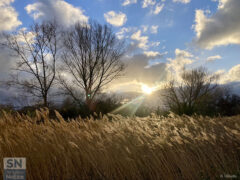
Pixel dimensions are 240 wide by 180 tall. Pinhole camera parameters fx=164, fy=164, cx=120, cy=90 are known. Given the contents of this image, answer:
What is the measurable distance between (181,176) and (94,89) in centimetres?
1585

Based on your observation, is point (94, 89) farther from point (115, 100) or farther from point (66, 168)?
point (66, 168)

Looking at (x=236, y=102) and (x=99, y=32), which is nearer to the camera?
(x=99, y=32)

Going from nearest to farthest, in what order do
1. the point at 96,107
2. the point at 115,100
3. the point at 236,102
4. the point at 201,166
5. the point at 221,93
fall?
the point at 201,166 → the point at 96,107 → the point at 115,100 → the point at 236,102 → the point at 221,93

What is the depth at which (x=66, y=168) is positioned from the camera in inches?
90.6

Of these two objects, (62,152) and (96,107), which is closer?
(62,152)

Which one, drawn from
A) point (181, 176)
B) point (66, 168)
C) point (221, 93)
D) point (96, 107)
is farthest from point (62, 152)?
point (221, 93)

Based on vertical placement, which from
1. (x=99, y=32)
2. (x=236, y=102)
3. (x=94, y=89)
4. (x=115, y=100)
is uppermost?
(x=99, y=32)

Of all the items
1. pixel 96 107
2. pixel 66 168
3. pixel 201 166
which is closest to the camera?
pixel 66 168

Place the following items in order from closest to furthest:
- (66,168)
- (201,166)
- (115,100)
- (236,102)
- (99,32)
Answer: (66,168)
(201,166)
(115,100)
(99,32)
(236,102)

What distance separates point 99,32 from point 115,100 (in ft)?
25.2

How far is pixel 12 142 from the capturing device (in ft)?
8.57

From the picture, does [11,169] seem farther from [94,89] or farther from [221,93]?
[221,93]

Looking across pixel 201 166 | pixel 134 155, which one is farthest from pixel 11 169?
pixel 201 166

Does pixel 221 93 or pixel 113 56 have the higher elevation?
pixel 113 56
